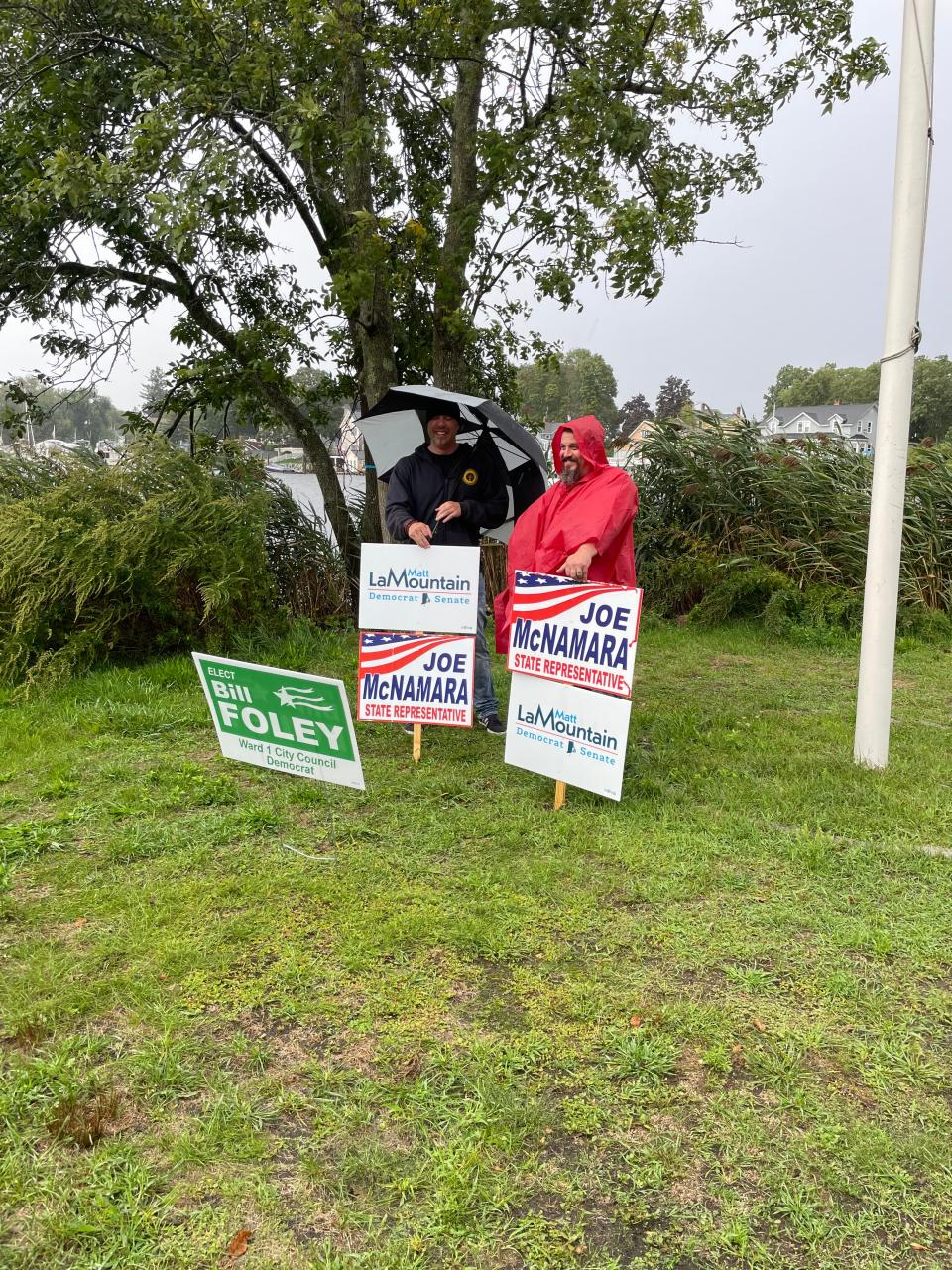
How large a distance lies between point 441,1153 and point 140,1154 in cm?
72

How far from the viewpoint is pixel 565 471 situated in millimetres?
4406

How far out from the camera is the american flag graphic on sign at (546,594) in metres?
4.06

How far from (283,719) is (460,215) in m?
5.11

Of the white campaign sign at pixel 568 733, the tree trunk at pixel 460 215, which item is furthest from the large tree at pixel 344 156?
the white campaign sign at pixel 568 733

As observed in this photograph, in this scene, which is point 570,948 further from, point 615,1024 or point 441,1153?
point 441,1153

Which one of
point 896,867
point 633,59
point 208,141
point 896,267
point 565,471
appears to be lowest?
point 896,867

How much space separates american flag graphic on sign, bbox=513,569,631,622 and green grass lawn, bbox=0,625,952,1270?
94 cm

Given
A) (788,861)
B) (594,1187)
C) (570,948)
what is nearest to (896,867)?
(788,861)

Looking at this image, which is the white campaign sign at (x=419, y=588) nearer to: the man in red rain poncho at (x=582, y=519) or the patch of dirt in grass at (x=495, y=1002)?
the man in red rain poncho at (x=582, y=519)

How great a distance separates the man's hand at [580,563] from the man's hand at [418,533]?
3.15ft

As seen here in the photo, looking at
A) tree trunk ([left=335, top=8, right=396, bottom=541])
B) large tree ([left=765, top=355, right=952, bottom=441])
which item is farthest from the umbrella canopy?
large tree ([left=765, top=355, right=952, bottom=441])

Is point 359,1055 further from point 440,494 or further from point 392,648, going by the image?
point 440,494

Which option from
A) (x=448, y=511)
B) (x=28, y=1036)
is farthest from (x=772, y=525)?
(x=28, y=1036)

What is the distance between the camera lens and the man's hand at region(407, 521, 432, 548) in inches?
189
